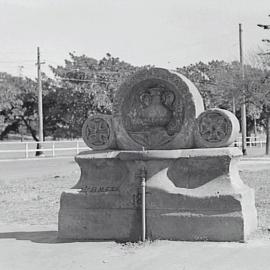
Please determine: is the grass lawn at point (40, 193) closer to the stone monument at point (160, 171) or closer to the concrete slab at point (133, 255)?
the stone monument at point (160, 171)

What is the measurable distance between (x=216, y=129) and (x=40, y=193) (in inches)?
339

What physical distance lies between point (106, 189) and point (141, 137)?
92 cm

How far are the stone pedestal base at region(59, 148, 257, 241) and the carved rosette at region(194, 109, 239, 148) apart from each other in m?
0.15

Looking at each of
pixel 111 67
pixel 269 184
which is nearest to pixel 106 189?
pixel 269 184

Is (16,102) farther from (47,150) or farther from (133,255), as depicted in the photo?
(133,255)

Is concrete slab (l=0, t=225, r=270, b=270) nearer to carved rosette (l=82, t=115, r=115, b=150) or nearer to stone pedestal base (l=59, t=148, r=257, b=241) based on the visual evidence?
stone pedestal base (l=59, t=148, r=257, b=241)

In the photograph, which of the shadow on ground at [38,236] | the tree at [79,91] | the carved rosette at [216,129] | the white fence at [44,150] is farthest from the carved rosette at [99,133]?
the tree at [79,91]

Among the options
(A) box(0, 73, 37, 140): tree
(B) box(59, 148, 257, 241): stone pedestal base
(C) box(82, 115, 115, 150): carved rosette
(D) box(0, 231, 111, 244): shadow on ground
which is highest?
(A) box(0, 73, 37, 140): tree

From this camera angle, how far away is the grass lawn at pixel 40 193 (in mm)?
11148

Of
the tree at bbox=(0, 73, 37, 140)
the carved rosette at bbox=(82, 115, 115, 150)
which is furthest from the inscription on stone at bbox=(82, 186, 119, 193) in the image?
the tree at bbox=(0, 73, 37, 140)

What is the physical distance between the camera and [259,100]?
32.5 metres

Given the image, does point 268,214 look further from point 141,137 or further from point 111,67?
point 111,67

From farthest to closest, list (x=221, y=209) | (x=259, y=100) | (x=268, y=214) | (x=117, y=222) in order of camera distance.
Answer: (x=259, y=100)
(x=268, y=214)
(x=117, y=222)
(x=221, y=209)

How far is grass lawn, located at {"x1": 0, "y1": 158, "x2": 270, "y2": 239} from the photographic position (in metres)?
11.1
